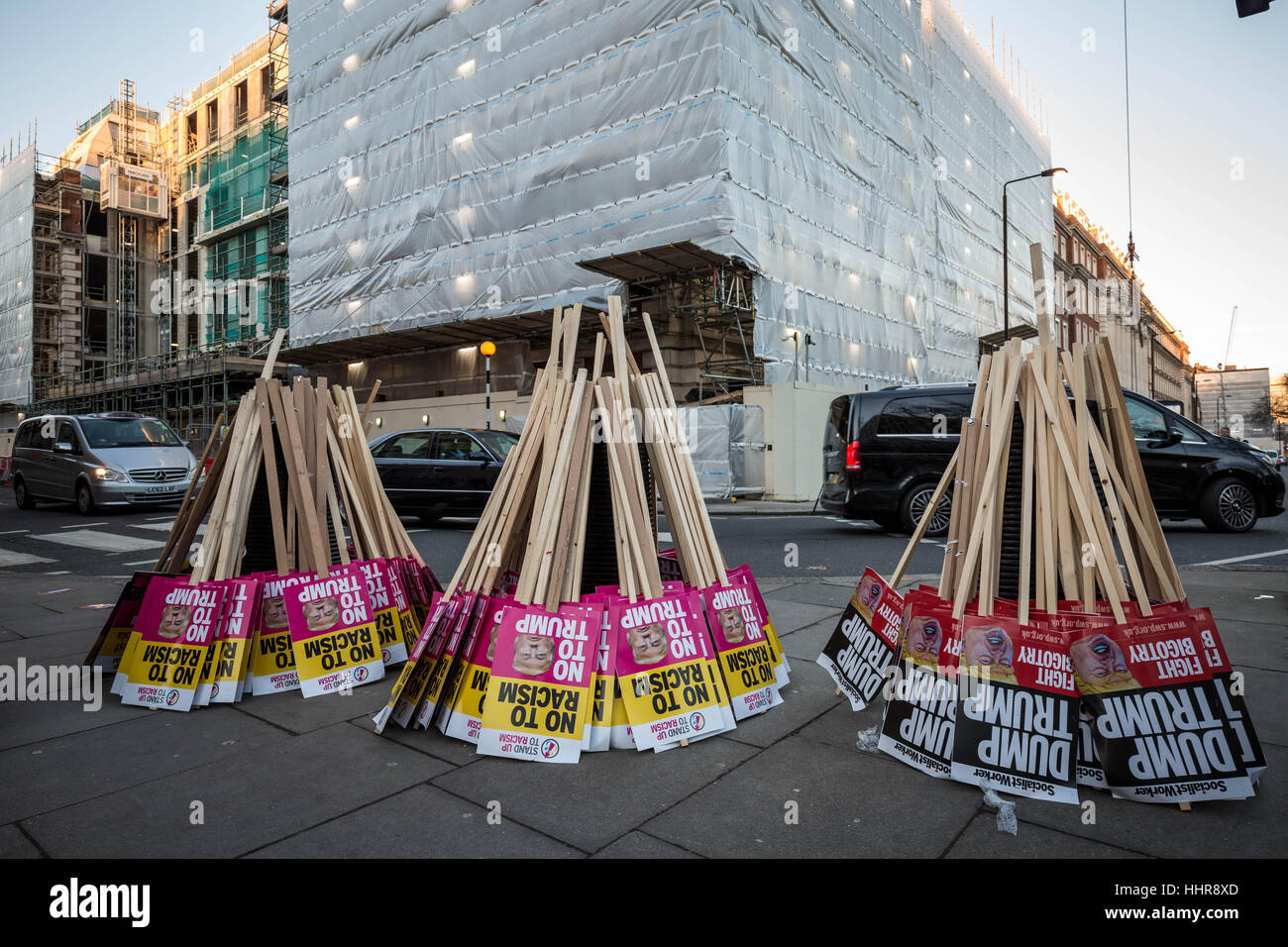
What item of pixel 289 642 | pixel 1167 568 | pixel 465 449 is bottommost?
pixel 289 642

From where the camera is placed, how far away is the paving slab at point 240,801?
2482 millimetres

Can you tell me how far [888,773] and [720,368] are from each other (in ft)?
62.7

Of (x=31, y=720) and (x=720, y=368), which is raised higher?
(x=720, y=368)

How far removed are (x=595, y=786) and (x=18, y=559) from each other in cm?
983

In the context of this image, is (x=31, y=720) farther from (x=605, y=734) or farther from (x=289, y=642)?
(x=605, y=734)

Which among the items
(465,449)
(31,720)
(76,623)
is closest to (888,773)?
(31,720)

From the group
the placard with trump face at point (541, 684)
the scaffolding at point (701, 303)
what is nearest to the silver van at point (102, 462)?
the scaffolding at point (701, 303)

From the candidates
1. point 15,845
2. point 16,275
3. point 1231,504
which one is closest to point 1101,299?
point 1231,504

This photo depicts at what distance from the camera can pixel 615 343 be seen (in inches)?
150

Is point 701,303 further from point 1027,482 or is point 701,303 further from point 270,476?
point 1027,482

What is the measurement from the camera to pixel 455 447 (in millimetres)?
12172

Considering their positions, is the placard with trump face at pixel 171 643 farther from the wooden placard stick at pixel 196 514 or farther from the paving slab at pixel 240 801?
the paving slab at pixel 240 801

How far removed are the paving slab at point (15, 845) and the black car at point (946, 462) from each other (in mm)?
8901
